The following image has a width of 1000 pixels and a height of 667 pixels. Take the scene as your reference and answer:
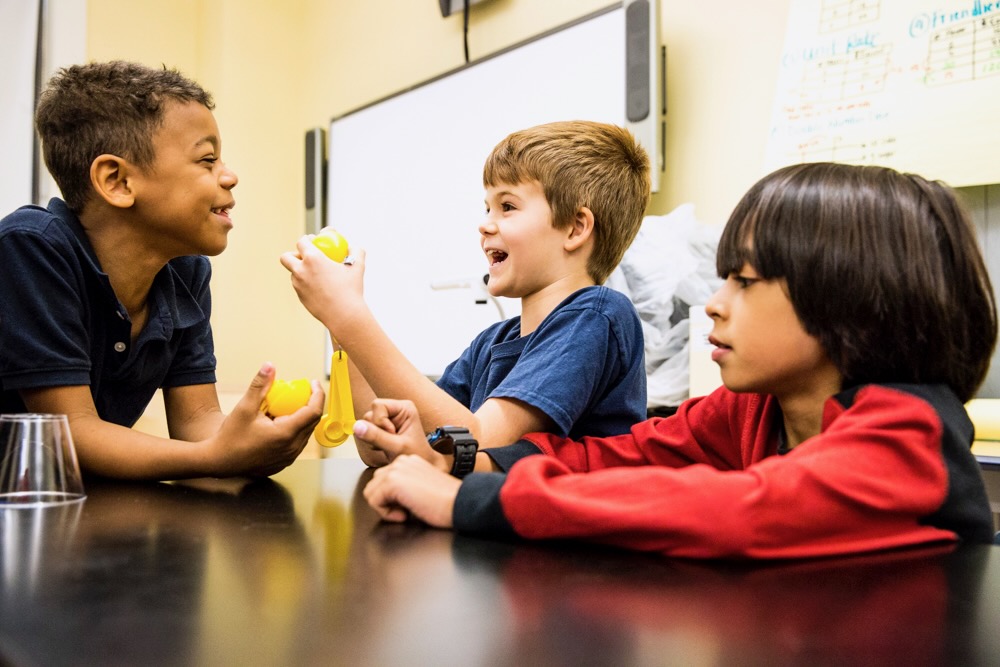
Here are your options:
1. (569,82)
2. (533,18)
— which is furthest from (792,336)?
(533,18)

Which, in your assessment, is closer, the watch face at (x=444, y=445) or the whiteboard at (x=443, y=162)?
the watch face at (x=444, y=445)

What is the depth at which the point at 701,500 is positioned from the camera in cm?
55

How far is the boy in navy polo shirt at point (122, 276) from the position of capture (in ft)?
3.26

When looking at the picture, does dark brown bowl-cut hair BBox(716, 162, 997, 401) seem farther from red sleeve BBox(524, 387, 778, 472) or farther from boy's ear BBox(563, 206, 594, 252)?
boy's ear BBox(563, 206, 594, 252)

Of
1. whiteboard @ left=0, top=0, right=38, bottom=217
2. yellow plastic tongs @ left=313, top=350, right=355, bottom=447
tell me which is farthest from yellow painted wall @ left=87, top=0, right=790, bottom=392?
yellow plastic tongs @ left=313, top=350, right=355, bottom=447

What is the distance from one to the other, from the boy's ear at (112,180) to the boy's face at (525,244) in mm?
504

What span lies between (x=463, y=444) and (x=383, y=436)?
7 cm

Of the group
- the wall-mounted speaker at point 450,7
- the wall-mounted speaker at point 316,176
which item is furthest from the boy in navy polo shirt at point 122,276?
the wall-mounted speaker at point 316,176

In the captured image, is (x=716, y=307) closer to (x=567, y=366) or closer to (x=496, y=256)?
(x=567, y=366)

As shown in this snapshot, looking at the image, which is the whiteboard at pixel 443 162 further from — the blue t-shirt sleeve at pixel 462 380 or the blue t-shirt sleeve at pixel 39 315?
the blue t-shirt sleeve at pixel 39 315

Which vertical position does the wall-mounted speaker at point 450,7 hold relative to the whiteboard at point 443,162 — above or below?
above

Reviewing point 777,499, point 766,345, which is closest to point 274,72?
point 766,345

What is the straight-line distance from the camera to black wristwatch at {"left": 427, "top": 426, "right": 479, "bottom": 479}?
79cm

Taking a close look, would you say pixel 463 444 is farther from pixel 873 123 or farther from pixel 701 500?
pixel 873 123
